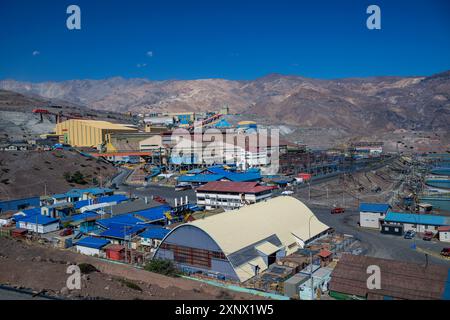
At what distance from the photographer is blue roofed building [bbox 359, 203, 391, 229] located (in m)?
16.2

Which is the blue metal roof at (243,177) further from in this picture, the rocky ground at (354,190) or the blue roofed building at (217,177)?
the rocky ground at (354,190)

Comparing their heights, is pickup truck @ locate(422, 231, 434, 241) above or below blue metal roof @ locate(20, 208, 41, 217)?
below

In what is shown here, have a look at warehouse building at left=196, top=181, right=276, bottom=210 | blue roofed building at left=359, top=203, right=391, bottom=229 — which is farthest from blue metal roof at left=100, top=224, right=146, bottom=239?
blue roofed building at left=359, top=203, right=391, bottom=229

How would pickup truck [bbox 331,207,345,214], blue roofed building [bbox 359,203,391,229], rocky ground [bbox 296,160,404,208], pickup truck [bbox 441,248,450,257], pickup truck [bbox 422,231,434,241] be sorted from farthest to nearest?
rocky ground [bbox 296,160,404,208], pickup truck [bbox 331,207,345,214], blue roofed building [bbox 359,203,391,229], pickup truck [bbox 422,231,434,241], pickup truck [bbox 441,248,450,257]

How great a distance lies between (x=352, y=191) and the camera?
2616 cm

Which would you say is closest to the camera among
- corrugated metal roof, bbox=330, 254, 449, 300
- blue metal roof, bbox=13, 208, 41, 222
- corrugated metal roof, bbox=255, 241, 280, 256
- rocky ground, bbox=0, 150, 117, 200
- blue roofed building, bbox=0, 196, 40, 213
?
corrugated metal roof, bbox=330, 254, 449, 300

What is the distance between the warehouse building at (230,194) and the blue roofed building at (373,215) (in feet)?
17.1

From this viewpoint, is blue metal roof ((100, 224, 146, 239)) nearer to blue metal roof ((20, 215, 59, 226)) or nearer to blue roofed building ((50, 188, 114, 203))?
blue metal roof ((20, 215, 59, 226))

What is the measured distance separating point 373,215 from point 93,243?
1130cm

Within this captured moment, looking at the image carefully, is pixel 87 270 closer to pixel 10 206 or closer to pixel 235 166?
pixel 10 206

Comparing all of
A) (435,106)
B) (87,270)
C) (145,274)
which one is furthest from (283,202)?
(435,106)

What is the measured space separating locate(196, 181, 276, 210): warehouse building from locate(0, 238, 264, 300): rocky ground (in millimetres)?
9224

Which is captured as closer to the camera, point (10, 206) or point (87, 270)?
point (87, 270)
